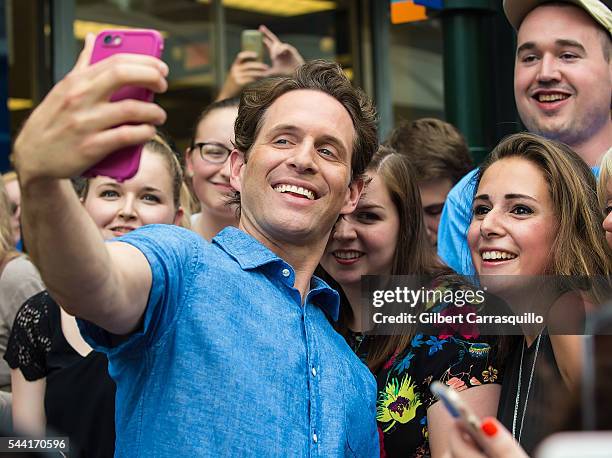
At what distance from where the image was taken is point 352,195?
296 centimetres

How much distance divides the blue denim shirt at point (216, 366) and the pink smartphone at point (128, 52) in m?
0.35

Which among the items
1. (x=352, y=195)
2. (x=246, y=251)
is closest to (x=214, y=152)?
(x=352, y=195)

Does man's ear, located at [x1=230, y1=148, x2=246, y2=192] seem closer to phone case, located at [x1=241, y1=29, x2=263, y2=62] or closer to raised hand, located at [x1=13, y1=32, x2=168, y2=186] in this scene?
raised hand, located at [x1=13, y1=32, x2=168, y2=186]

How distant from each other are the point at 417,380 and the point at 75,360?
1060 millimetres

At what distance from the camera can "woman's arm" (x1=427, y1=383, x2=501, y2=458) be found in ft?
9.02

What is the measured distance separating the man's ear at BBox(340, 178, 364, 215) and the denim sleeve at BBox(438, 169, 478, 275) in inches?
22.6

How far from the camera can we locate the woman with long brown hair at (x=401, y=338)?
113 inches

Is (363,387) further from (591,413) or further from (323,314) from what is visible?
(591,413)

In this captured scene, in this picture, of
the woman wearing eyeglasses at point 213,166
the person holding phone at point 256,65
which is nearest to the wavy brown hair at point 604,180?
the woman wearing eyeglasses at point 213,166

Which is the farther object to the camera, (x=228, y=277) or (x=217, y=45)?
(x=217, y=45)

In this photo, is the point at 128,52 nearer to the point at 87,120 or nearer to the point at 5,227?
the point at 87,120

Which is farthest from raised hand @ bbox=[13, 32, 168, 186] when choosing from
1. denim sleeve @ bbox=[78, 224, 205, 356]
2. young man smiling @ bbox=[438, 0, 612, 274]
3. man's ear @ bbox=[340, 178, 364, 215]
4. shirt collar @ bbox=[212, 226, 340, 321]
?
young man smiling @ bbox=[438, 0, 612, 274]

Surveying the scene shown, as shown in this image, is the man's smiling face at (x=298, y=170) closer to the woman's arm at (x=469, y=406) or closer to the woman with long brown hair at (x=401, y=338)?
the woman with long brown hair at (x=401, y=338)

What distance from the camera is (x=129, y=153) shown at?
5.86 feet
